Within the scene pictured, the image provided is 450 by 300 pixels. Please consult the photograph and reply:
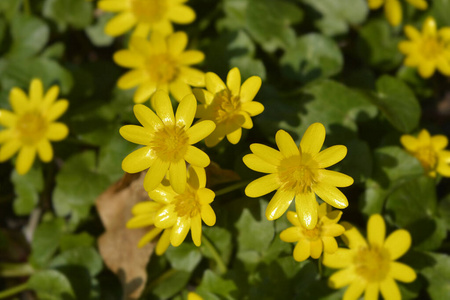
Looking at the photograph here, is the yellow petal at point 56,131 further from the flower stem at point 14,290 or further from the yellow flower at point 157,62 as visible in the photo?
the flower stem at point 14,290

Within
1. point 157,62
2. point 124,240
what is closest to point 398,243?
point 124,240

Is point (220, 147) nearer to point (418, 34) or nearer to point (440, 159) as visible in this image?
point (440, 159)

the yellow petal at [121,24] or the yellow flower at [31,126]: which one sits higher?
the yellow petal at [121,24]

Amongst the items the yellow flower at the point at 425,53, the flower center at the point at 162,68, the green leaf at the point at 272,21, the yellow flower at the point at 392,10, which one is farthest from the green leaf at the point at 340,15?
the flower center at the point at 162,68

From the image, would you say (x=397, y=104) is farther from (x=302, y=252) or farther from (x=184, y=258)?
(x=184, y=258)

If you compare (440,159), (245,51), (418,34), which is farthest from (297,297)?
(418,34)
